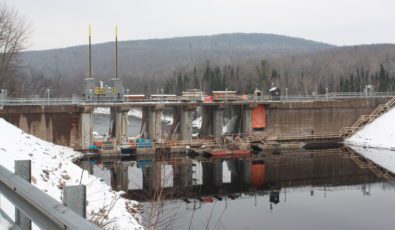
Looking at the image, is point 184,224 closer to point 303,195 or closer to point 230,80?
point 303,195

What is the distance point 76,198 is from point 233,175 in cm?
3087

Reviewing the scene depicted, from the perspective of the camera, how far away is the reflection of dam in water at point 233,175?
29.2 m

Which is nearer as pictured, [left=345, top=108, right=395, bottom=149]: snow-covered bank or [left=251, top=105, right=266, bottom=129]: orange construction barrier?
[left=345, top=108, right=395, bottom=149]: snow-covered bank

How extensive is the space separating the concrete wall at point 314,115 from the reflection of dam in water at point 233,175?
983 centimetres

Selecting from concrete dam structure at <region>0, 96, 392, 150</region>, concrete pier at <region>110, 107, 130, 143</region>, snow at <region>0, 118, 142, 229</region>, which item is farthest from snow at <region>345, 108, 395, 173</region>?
snow at <region>0, 118, 142, 229</region>

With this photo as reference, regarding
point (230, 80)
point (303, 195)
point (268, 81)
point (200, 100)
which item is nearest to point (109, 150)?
point (200, 100)

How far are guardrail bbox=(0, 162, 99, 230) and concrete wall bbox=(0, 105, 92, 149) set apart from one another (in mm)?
36719

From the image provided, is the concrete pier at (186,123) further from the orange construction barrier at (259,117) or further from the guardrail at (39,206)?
the guardrail at (39,206)

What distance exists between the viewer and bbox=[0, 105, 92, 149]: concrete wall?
129ft

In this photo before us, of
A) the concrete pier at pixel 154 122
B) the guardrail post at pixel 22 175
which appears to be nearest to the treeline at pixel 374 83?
the concrete pier at pixel 154 122

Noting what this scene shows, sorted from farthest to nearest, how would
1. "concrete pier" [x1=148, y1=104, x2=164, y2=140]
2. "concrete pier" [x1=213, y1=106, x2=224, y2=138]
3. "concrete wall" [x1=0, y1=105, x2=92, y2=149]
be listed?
"concrete pier" [x1=213, y1=106, x2=224, y2=138] → "concrete pier" [x1=148, y1=104, x2=164, y2=140] → "concrete wall" [x1=0, y1=105, x2=92, y2=149]

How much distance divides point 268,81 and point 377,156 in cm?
5190

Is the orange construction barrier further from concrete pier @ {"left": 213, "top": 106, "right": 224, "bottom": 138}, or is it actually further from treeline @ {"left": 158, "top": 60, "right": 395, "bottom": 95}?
treeline @ {"left": 158, "top": 60, "right": 395, "bottom": 95}

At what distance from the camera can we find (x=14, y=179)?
4.59 metres
